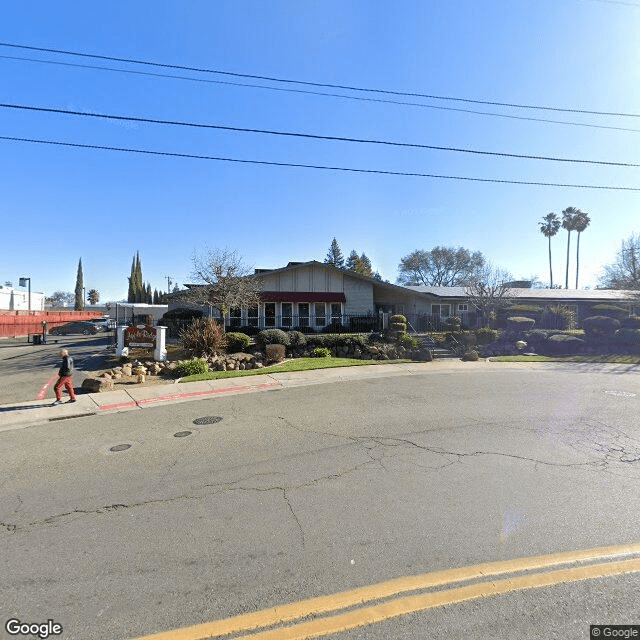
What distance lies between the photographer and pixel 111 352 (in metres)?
17.5

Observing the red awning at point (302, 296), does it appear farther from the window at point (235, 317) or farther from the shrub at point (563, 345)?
the shrub at point (563, 345)

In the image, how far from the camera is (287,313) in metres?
26.6

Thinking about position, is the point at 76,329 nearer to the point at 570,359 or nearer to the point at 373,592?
the point at 570,359

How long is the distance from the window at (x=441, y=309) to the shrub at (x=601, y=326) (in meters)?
9.69

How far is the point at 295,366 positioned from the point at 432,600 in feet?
39.9

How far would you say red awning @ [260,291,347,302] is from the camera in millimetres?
25203

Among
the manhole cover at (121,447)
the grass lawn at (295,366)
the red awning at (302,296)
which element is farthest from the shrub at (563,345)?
the manhole cover at (121,447)

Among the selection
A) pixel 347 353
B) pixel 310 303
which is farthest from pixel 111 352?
pixel 310 303

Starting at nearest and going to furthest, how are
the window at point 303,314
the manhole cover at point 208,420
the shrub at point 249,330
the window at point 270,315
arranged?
the manhole cover at point 208,420 < the shrub at point 249,330 < the window at point 270,315 < the window at point 303,314

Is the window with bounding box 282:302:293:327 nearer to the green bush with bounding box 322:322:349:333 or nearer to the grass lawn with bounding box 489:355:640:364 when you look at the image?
the green bush with bounding box 322:322:349:333

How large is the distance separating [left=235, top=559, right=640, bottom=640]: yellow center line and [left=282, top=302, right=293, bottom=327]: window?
941 inches

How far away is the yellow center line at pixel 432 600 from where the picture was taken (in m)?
2.40

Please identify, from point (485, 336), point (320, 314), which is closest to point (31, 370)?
point (320, 314)

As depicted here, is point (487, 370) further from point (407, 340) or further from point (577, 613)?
point (577, 613)
